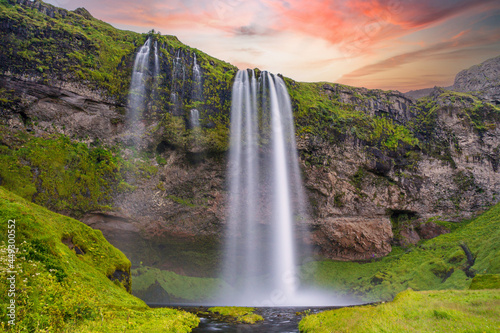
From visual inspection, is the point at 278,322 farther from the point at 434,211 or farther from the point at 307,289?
the point at 434,211

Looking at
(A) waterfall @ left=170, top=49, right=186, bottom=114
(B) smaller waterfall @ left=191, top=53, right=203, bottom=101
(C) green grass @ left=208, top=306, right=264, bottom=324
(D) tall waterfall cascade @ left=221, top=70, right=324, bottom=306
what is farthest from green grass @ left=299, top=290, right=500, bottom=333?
(B) smaller waterfall @ left=191, top=53, right=203, bottom=101

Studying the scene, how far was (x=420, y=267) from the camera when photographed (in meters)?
43.1

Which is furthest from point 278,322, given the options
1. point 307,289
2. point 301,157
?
point 301,157

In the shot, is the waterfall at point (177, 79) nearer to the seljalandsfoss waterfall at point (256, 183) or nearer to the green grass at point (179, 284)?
the seljalandsfoss waterfall at point (256, 183)

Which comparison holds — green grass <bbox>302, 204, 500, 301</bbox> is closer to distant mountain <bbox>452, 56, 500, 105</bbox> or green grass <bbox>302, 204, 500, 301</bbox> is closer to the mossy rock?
the mossy rock

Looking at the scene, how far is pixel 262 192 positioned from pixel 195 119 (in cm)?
1705

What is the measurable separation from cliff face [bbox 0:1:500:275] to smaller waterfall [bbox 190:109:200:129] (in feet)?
3.59

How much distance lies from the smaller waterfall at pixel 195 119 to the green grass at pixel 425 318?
1337 inches

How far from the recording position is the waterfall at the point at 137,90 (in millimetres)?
43094

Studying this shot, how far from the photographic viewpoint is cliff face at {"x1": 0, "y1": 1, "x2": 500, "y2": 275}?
37.4 metres

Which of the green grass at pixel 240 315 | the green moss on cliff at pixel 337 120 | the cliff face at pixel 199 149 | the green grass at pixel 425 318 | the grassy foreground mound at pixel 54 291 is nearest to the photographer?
the grassy foreground mound at pixel 54 291

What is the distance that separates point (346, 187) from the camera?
51.7 metres

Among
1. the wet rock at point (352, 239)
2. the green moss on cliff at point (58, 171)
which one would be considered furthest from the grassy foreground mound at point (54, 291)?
the wet rock at point (352, 239)

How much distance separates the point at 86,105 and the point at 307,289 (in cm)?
4661
